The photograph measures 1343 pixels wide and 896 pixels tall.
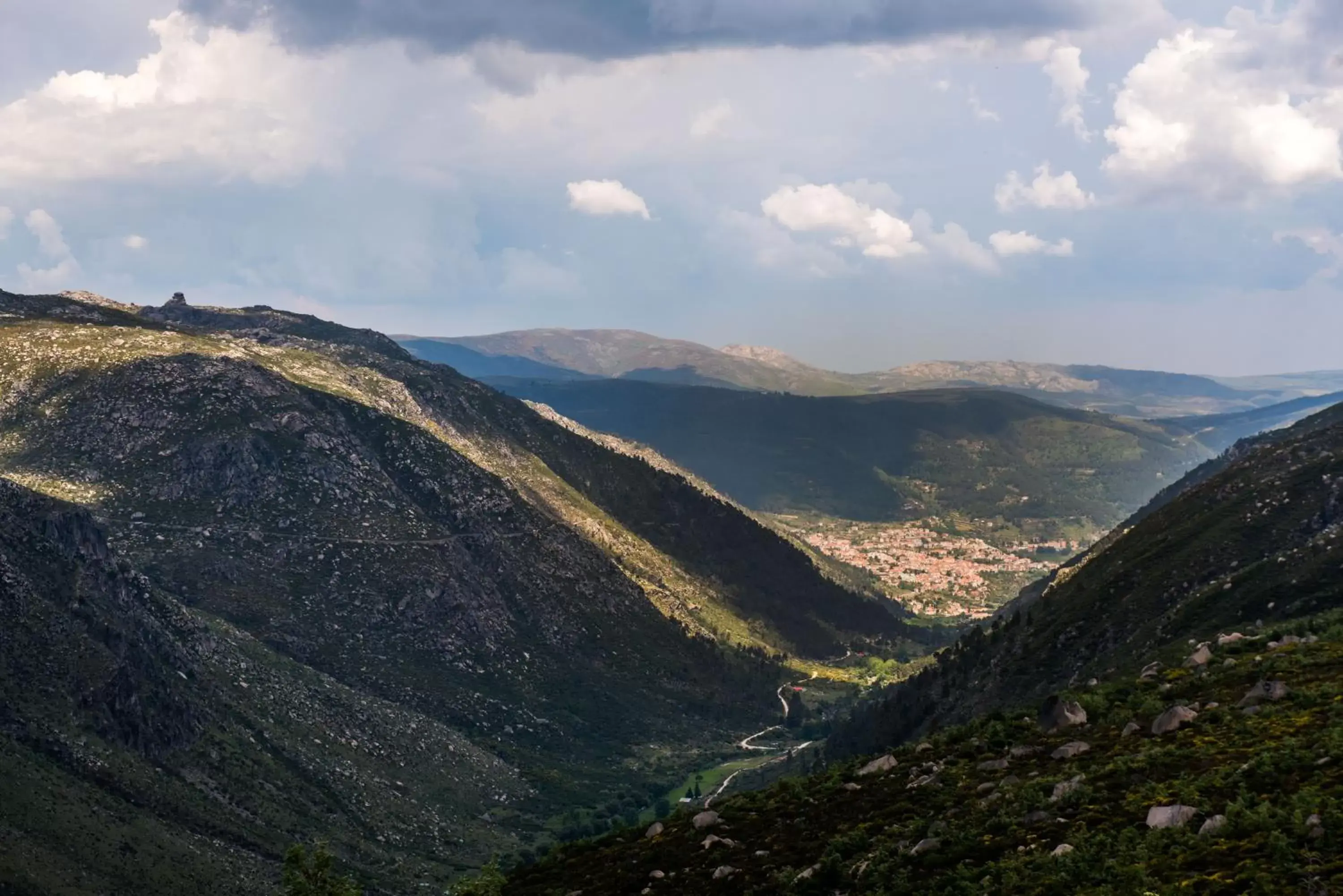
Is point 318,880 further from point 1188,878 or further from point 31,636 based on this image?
point 31,636

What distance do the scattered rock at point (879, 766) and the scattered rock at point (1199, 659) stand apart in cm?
2483

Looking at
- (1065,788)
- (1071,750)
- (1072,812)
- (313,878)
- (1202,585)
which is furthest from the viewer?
(1202,585)

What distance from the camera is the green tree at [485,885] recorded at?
67.9 m

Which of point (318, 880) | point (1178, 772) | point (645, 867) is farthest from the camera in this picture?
point (318, 880)

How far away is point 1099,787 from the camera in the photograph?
5297cm

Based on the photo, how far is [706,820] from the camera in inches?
3014

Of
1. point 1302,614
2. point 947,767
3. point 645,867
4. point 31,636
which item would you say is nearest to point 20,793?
A: point 31,636

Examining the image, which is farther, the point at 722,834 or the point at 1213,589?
the point at 1213,589

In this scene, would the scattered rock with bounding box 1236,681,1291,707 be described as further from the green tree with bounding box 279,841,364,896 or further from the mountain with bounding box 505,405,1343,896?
the green tree with bounding box 279,841,364,896

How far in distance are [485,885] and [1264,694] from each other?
51132 mm

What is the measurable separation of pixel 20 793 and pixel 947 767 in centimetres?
13525

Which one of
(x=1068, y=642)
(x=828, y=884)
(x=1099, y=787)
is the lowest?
(x=1068, y=642)

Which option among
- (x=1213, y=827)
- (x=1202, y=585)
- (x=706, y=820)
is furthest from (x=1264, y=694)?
(x=1202, y=585)

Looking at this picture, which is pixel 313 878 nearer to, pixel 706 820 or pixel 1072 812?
pixel 706 820
